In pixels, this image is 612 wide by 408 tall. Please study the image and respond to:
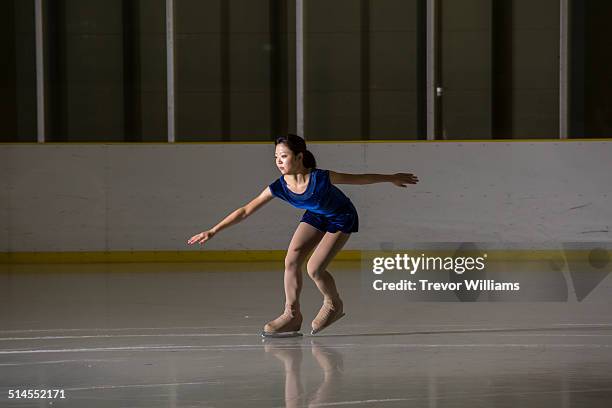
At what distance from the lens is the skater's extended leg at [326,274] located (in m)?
7.60

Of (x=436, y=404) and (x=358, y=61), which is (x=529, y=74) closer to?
(x=358, y=61)

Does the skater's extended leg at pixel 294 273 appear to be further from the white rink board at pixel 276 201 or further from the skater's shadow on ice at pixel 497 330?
the white rink board at pixel 276 201

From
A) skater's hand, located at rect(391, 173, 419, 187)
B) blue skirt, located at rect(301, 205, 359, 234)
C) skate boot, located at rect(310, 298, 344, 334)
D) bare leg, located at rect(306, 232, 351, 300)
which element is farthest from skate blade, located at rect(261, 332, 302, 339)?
skater's hand, located at rect(391, 173, 419, 187)

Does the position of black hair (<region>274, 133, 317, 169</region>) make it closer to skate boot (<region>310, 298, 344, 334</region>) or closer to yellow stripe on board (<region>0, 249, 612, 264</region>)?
skate boot (<region>310, 298, 344, 334</region>)

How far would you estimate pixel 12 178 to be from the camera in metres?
14.1

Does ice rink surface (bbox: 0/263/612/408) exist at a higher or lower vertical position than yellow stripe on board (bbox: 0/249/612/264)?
higher

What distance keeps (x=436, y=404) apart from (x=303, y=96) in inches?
392

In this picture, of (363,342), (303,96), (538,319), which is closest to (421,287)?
(538,319)

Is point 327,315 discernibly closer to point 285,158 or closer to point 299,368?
point 285,158

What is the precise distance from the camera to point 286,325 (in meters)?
7.68

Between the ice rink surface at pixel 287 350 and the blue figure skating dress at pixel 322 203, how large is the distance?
0.74 m

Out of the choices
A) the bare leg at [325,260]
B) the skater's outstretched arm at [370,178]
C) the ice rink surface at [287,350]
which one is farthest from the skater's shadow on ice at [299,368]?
the skater's outstretched arm at [370,178]

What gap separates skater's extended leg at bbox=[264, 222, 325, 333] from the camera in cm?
761

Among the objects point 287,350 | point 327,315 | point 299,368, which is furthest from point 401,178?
point 299,368
